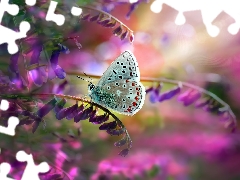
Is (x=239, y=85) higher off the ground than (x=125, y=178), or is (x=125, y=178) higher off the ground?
(x=239, y=85)

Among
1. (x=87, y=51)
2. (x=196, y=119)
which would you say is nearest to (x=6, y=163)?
(x=87, y=51)

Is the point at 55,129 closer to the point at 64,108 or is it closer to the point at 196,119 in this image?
the point at 64,108

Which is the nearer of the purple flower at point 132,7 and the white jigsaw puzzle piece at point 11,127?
the white jigsaw puzzle piece at point 11,127

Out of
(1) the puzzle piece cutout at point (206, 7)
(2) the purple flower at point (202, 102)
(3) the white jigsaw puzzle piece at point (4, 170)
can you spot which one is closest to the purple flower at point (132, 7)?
(1) the puzzle piece cutout at point (206, 7)

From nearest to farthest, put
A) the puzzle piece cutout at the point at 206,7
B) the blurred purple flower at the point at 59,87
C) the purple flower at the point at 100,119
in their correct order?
the purple flower at the point at 100,119, the blurred purple flower at the point at 59,87, the puzzle piece cutout at the point at 206,7

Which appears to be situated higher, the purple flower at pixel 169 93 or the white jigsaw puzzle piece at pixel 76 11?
the white jigsaw puzzle piece at pixel 76 11

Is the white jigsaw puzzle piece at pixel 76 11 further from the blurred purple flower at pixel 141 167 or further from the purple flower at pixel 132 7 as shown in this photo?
the blurred purple flower at pixel 141 167

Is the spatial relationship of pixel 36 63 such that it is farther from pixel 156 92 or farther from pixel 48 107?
pixel 156 92
